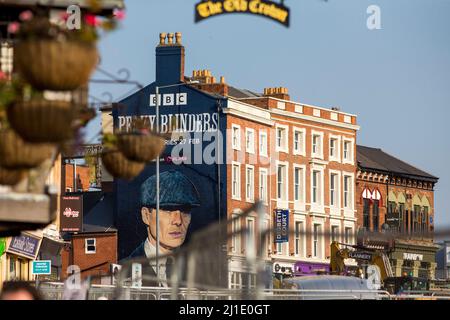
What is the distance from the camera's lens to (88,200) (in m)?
90.5

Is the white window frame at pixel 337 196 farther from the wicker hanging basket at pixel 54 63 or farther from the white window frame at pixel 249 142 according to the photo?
the wicker hanging basket at pixel 54 63

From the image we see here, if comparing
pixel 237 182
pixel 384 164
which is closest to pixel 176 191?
pixel 237 182

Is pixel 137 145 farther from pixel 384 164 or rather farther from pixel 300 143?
pixel 384 164

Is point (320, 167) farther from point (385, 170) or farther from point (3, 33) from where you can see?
point (3, 33)

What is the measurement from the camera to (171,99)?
3506 inches

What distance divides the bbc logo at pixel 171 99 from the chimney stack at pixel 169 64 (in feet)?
2.33

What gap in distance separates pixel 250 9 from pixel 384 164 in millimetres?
87838

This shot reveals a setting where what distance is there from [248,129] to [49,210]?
73.7m

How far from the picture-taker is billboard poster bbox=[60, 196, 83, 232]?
74375 millimetres

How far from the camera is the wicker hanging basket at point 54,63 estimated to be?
492 inches

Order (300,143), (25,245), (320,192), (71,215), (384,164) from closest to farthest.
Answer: (25,245), (71,215), (300,143), (320,192), (384,164)

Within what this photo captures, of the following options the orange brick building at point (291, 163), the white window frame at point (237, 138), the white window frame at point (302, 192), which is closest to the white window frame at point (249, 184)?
the orange brick building at point (291, 163)

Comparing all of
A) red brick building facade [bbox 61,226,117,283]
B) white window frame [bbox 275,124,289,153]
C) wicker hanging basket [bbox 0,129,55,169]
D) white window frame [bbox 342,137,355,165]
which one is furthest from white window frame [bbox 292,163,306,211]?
wicker hanging basket [bbox 0,129,55,169]
